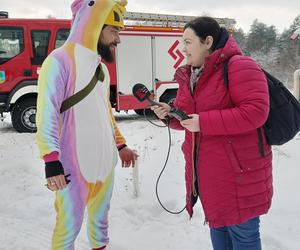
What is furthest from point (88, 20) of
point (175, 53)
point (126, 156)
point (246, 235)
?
point (175, 53)

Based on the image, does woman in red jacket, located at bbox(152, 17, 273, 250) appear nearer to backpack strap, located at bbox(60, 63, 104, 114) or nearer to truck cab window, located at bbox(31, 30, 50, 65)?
backpack strap, located at bbox(60, 63, 104, 114)

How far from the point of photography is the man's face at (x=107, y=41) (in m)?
2.31

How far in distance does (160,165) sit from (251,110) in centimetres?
331

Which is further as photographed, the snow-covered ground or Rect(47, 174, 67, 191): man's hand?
the snow-covered ground

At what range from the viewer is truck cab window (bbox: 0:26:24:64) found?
795 cm

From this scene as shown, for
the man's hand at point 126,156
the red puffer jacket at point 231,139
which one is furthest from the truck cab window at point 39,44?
the red puffer jacket at point 231,139

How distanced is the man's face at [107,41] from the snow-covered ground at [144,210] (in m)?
1.64

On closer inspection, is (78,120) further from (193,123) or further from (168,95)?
(168,95)

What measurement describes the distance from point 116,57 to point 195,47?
701cm

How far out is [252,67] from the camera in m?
1.81

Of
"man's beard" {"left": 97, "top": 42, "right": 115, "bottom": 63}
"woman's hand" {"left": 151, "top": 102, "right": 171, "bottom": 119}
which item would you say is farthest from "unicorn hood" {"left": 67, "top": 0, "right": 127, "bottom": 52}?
"woman's hand" {"left": 151, "top": 102, "right": 171, "bottom": 119}

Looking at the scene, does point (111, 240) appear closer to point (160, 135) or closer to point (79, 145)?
point (79, 145)

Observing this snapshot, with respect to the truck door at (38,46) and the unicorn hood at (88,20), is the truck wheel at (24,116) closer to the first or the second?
the truck door at (38,46)

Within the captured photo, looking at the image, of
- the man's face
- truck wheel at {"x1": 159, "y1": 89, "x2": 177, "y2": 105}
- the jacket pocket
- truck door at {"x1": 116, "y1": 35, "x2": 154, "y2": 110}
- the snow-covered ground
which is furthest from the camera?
truck wheel at {"x1": 159, "y1": 89, "x2": 177, "y2": 105}
